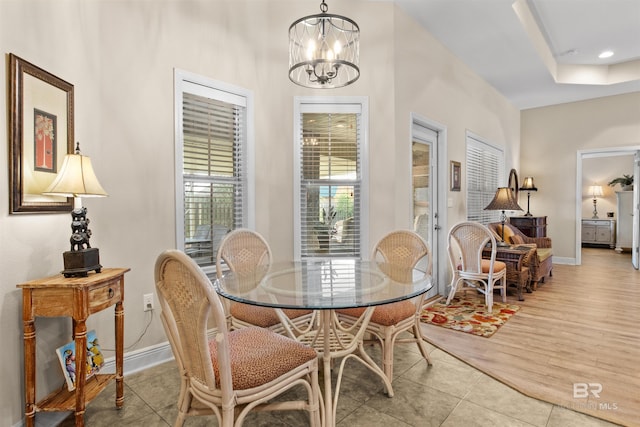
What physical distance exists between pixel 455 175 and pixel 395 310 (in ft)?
9.54

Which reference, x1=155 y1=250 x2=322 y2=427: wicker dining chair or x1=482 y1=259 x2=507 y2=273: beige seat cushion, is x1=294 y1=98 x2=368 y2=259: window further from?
x1=155 y1=250 x2=322 y2=427: wicker dining chair

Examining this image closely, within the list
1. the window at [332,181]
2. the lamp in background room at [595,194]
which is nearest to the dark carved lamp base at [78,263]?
the window at [332,181]

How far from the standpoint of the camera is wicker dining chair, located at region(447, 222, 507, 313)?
374 centimetres

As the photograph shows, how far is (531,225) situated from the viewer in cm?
600

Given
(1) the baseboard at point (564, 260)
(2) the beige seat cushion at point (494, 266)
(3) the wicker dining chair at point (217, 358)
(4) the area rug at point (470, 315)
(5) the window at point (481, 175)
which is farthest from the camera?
(1) the baseboard at point (564, 260)

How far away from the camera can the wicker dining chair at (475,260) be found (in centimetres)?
374

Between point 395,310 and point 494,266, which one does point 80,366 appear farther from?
point 494,266

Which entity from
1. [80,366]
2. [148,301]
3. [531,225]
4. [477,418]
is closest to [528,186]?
[531,225]

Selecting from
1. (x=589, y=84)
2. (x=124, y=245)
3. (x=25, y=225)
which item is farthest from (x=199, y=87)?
(x=589, y=84)

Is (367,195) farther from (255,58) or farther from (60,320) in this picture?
(60,320)

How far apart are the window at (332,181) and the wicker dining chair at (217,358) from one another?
185 centimetres

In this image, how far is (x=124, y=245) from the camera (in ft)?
7.95

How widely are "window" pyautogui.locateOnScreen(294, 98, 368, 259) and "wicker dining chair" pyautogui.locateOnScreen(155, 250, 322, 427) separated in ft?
6.09

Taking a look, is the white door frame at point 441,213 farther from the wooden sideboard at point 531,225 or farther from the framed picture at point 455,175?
the wooden sideboard at point 531,225
